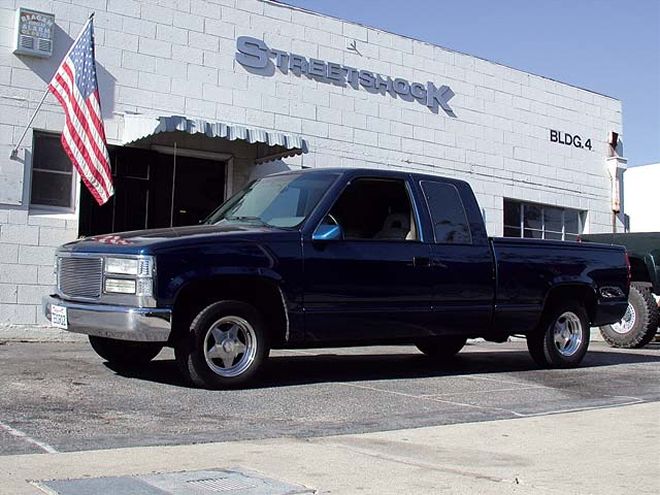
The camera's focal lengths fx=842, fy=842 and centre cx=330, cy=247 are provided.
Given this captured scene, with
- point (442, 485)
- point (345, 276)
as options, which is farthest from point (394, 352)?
point (442, 485)

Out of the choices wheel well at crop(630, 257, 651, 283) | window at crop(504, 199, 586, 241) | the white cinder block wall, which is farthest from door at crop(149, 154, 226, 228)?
window at crop(504, 199, 586, 241)

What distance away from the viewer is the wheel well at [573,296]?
9735 millimetres

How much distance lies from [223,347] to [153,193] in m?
6.51

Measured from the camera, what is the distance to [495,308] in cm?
896

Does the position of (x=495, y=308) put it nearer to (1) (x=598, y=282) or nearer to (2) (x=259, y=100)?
(1) (x=598, y=282)

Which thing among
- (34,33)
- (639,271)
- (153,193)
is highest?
(34,33)

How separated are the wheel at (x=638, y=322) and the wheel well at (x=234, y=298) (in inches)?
297

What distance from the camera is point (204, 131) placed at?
12055mm

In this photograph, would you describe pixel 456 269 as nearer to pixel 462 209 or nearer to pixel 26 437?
pixel 462 209

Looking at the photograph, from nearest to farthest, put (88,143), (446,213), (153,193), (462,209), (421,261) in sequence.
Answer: (421,261) → (446,213) → (462,209) → (88,143) → (153,193)

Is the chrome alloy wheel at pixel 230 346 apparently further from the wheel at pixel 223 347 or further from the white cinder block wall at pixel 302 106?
the white cinder block wall at pixel 302 106

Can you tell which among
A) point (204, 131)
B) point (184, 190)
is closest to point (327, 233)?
point (204, 131)

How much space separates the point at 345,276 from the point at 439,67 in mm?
10544

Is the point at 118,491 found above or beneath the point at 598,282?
beneath
